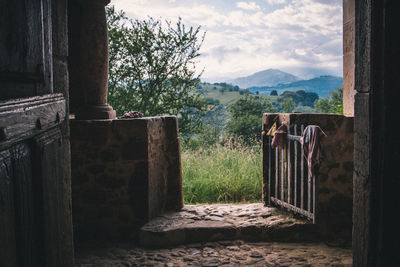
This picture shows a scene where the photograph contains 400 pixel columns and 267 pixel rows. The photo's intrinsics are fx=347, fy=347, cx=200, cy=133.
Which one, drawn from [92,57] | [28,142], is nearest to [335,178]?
[92,57]

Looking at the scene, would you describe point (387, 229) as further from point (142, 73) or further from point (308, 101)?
point (308, 101)

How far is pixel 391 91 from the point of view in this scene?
166 centimetres

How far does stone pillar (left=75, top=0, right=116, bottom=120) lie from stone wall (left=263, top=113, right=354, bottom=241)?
2738mm

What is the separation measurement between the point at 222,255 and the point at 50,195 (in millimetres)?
2735

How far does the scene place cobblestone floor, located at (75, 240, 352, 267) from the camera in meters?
3.63

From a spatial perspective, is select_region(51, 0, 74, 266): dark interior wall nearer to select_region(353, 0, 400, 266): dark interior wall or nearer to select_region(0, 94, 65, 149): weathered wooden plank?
select_region(0, 94, 65, 149): weathered wooden plank

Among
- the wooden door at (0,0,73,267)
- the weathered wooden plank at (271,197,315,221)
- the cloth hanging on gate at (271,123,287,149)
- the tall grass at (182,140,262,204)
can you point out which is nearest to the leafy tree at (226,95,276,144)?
the tall grass at (182,140,262,204)

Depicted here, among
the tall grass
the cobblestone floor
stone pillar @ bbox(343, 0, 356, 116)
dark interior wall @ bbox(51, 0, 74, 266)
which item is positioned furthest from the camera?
the tall grass

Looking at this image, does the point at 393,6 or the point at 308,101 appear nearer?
the point at 393,6

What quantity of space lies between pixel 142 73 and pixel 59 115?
36.7 ft

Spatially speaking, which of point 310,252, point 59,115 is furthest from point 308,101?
point 59,115

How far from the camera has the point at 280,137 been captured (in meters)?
4.57

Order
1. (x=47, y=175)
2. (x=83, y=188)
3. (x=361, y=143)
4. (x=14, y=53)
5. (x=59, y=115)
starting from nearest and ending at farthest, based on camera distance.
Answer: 1. (x=14, y=53)
2. (x=47, y=175)
3. (x=59, y=115)
4. (x=361, y=143)
5. (x=83, y=188)

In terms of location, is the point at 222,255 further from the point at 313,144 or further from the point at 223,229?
the point at 313,144
